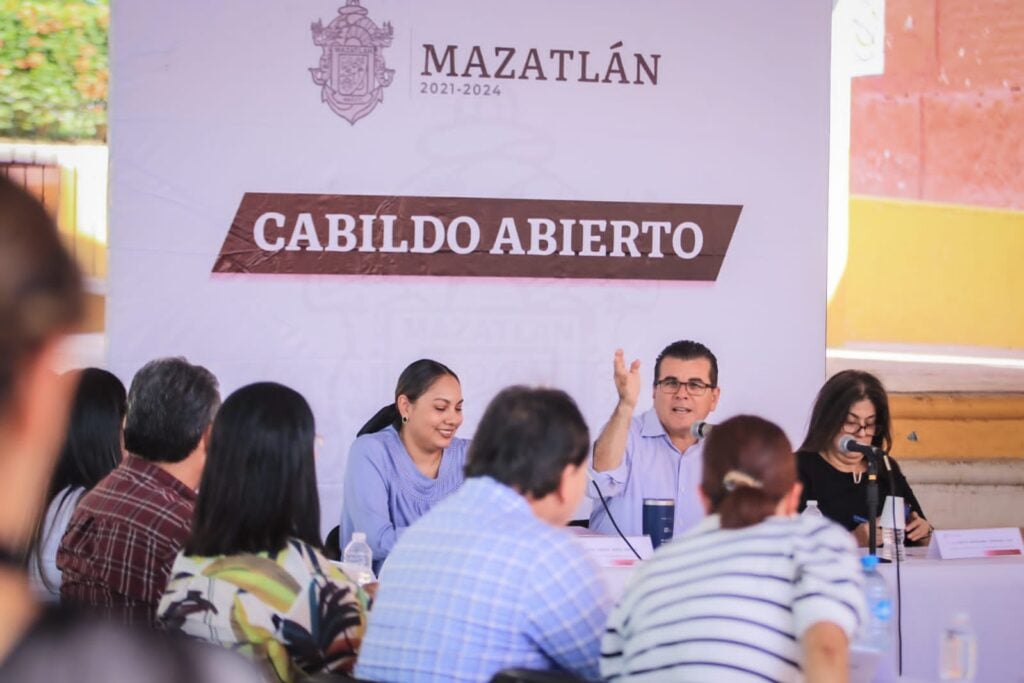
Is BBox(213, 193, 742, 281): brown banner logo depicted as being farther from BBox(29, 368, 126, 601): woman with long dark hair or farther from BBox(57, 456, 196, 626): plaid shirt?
BBox(57, 456, 196, 626): plaid shirt

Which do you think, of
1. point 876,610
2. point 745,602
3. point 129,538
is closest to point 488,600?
point 745,602

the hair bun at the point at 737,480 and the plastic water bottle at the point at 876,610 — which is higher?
the hair bun at the point at 737,480

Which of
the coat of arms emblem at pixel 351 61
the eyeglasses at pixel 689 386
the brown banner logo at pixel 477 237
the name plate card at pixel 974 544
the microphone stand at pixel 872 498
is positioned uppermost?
the coat of arms emblem at pixel 351 61

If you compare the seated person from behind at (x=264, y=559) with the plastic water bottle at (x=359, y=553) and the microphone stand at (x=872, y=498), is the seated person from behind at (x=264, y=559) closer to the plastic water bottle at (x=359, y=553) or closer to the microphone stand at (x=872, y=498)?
the plastic water bottle at (x=359, y=553)

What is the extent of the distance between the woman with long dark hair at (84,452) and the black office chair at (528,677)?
1559mm

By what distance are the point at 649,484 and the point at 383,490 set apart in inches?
33.3

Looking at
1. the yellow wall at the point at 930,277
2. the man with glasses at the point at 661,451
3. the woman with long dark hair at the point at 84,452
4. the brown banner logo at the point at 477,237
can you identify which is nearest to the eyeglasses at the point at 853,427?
the man with glasses at the point at 661,451

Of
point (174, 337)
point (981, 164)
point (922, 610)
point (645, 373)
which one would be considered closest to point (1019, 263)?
point (981, 164)

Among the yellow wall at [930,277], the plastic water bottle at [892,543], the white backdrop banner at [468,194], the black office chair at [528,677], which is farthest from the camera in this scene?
the yellow wall at [930,277]

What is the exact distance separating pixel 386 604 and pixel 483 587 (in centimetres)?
20

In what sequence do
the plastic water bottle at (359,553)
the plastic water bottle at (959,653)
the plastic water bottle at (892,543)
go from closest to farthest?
the plastic water bottle at (959,653), the plastic water bottle at (892,543), the plastic water bottle at (359,553)

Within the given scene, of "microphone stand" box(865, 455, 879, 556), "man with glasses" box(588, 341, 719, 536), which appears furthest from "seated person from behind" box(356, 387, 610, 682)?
"man with glasses" box(588, 341, 719, 536)

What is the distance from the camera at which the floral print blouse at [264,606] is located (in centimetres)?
229

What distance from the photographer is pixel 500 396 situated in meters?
2.33
